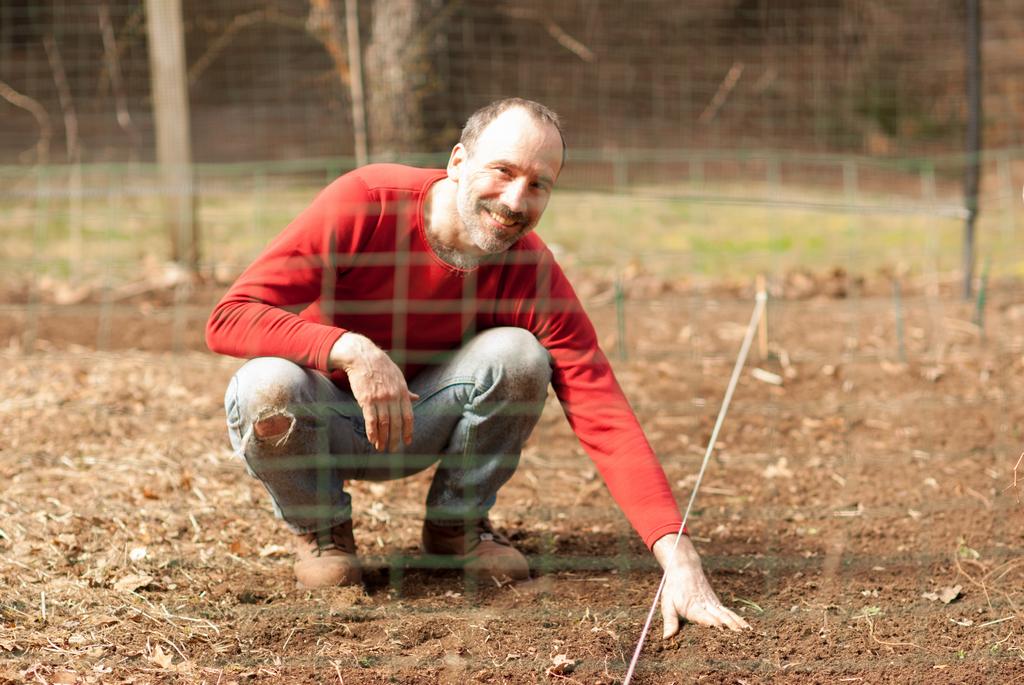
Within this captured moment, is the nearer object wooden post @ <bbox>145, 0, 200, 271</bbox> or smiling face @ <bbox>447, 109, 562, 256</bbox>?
smiling face @ <bbox>447, 109, 562, 256</bbox>

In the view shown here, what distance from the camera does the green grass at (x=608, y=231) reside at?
630 cm

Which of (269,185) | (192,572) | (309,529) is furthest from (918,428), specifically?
(269,185)

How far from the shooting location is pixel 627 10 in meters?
7.02

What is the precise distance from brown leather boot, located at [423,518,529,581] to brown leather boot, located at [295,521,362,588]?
22 cm

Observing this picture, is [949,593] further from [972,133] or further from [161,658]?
[972,133]

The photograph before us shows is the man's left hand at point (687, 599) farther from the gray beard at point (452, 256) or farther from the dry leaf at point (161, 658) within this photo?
the dry leaf at point (161, 658)

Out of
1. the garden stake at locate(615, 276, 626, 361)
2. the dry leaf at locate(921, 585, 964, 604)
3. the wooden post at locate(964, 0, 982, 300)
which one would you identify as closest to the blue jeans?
the dry leaf at locate(921, 585, 964, 604)

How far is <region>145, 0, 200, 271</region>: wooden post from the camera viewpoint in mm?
5723

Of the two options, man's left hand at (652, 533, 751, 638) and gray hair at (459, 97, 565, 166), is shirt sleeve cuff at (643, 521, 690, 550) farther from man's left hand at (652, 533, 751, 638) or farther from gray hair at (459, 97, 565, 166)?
gray hair at (459, 97, 565, 166)

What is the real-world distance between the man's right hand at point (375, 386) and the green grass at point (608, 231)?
12.0ft

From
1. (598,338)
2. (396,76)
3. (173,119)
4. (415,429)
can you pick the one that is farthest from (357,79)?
(415,429)

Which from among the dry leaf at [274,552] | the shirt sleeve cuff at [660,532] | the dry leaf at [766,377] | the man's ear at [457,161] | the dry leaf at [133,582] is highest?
the man's ear at [457,161]

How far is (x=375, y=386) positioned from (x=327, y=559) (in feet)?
1.79

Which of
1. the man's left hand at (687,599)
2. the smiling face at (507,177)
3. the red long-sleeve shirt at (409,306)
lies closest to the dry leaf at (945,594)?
the man's left hand at (687,599)
